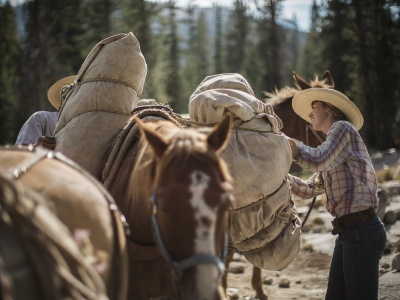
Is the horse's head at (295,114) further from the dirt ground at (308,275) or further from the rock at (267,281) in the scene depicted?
the rock at (267,281)

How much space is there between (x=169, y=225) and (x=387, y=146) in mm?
21467

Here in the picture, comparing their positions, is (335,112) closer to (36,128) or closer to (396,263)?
(396,263)

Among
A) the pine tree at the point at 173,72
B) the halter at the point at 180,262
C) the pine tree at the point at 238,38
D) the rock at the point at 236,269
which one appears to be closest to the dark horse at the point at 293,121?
the rock at the point at 236,269

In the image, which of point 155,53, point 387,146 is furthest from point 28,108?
point 155,53

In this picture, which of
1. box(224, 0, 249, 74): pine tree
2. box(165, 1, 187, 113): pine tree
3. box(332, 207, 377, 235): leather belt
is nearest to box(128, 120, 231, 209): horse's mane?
box(332, 207, 377, 235): leather belt

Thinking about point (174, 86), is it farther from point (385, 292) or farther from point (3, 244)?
point (3, 244)

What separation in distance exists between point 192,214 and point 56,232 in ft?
1.82

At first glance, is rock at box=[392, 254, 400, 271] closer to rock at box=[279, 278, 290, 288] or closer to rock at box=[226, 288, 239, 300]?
rock at box=[279, 278, 290, 288]

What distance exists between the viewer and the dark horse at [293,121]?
5778 millimetres

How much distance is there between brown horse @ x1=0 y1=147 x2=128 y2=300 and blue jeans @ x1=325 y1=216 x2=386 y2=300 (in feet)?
6.98

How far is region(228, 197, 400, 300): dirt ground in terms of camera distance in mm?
5523

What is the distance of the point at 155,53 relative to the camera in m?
36.5

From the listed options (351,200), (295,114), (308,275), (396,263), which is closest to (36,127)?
(295,114)

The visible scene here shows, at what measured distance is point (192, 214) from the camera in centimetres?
195
